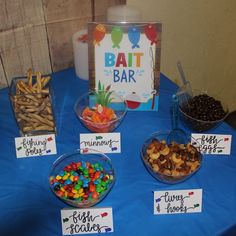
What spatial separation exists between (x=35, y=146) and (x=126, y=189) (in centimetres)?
29

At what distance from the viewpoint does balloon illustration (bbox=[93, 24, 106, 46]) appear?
3.30 feet

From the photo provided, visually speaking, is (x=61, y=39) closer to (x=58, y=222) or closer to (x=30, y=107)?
(x=30, y=107)

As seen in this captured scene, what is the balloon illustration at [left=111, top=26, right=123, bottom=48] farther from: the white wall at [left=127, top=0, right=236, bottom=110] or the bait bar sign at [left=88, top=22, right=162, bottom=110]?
the white wall at [left=127, top=0, right=236, bottom=110]

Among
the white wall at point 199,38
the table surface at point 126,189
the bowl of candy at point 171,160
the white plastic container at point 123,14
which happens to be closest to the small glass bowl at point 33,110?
the table surface at point 126,189

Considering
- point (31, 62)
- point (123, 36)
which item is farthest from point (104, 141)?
point (31, 62)

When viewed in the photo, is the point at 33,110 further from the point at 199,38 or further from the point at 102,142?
the point at 199,38

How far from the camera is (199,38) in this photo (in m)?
1.67

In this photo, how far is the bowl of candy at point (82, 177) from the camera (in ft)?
2.52

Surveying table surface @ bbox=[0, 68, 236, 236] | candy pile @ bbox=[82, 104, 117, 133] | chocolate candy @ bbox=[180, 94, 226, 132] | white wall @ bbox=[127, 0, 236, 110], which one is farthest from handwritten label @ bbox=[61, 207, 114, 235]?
white wall @ bbox=[127, 0, 236, 110]

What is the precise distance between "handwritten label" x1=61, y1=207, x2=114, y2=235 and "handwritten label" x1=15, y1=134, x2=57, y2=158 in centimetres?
25

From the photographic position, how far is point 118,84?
109 centimetres

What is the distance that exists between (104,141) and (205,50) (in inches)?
41.0

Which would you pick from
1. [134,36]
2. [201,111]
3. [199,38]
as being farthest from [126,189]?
[199,38]

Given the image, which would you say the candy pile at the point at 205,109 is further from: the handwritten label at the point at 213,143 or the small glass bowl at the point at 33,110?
the small glass bowl at the point at 33,110
